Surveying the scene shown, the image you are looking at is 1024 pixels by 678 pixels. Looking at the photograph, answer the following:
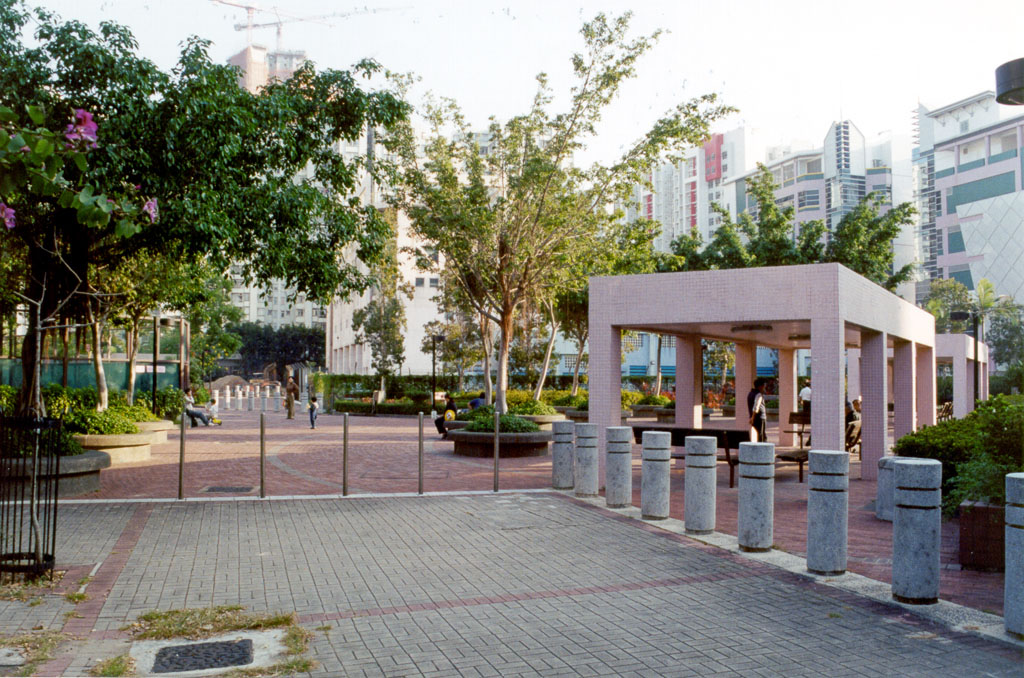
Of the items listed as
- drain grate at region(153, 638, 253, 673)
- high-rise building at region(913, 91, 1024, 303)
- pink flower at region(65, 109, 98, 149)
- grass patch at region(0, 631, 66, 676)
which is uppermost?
high-rise building at region(913, 91, 1024, 303)

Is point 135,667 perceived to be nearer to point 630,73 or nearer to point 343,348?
point 630,73

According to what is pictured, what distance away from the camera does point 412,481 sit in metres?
14.0

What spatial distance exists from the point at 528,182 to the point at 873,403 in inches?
371

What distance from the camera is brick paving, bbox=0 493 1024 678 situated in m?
5.12

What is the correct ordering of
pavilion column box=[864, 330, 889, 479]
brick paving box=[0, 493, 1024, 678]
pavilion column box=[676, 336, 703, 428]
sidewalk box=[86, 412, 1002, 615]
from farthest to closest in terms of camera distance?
pavilion column box=[676, 336, 703, 428] < pavilion column box=[864, 330, 889, 479] < sidewalk box=[86, 412, 1002, 615] < brick paving box=[0, 493, 1024, 678]

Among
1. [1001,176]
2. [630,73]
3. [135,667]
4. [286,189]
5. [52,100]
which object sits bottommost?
[135,667]

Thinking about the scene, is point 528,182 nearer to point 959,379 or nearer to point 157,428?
point 157,428

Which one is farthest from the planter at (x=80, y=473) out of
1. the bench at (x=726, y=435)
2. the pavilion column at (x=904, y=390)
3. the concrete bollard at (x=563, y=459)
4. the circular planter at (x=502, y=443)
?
the pavilion column at (x=904, y=390)

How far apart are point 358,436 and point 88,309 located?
787 cm

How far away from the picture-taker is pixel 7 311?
2245 centimetres

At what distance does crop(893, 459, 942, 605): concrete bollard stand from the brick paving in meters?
0.21

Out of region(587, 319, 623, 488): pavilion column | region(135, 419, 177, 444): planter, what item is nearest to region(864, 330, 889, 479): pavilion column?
region(587, 319, 623, 488): pavilion column

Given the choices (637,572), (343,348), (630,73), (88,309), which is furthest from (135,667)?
(343,348)

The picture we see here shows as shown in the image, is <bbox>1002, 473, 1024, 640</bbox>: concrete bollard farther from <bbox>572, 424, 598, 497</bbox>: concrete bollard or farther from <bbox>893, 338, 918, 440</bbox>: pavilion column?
<bbox>893, 338, 918, 440</bbox>: pavilion column
